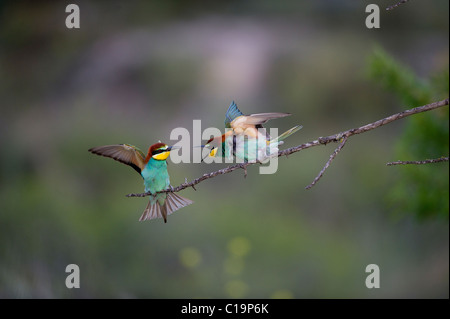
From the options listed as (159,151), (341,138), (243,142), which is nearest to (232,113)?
(243,142)

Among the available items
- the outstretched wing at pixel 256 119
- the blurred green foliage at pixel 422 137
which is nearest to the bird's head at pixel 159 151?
the outstretched wing at pixel 256 119

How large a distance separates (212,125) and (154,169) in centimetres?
350

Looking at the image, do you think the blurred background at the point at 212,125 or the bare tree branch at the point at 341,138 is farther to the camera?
the blurred background at the point at 212,125

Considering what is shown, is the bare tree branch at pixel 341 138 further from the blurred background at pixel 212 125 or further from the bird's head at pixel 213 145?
the blurred background at pixel 212 125

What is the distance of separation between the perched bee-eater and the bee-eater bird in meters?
0.13

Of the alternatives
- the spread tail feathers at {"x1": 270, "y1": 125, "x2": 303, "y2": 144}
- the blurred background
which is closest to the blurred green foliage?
the blurred background

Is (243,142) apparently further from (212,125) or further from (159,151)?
(212,125)

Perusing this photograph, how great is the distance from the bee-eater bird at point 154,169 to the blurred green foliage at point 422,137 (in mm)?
1193

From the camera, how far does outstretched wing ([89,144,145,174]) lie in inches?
54.4

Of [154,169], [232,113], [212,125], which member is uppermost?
[212,125]

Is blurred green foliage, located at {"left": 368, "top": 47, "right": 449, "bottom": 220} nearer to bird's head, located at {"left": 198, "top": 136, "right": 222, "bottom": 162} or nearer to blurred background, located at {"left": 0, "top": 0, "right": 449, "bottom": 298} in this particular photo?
blurred background, located at {"left": 0, "top": 0, "right": 449, "bottom": 298}

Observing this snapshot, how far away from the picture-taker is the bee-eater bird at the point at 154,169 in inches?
56.2

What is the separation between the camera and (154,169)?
5.21 feet

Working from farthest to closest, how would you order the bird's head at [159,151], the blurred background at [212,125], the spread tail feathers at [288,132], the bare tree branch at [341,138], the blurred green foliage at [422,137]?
the blurred background at [212,125]
the blurred green foliage at [422,137]
the bird's head at [159,151]
the spread tail feathers at [288,132]
the bare tree branch at [341,138]
